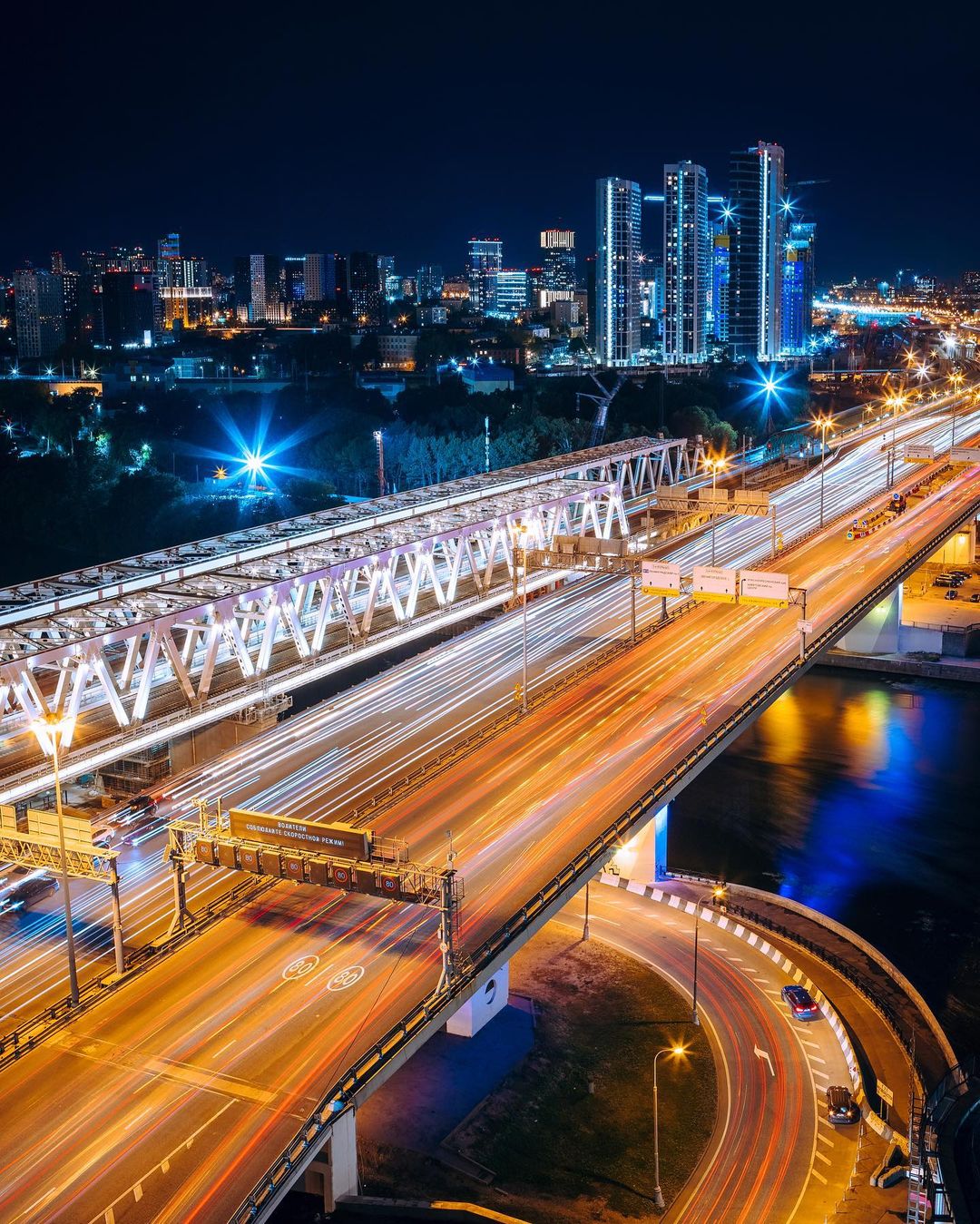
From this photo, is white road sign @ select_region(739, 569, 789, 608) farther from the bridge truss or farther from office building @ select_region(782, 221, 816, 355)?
office building @ select_region(782, 221, 816, 355)

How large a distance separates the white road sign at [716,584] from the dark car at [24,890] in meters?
17.9

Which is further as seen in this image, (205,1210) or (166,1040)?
(166,1040)

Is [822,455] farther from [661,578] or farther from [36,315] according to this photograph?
[36,315]

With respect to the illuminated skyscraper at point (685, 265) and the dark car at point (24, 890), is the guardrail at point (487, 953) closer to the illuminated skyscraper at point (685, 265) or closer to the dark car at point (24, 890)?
the dark car at point (24, 890)

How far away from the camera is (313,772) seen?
25.1 metres

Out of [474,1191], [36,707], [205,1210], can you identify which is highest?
[36,707]

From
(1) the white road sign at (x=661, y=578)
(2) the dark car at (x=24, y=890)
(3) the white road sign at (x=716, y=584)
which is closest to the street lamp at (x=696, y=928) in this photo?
(3) the white road sign at (x=716, y=584)

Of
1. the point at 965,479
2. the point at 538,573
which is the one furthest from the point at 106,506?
the point at 965,479

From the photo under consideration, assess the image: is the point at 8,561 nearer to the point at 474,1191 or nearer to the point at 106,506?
the point at 106,506

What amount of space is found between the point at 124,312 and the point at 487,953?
554 feet

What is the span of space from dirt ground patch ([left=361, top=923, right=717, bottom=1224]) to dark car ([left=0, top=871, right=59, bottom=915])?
6.46 meters

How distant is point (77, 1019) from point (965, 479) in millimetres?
55396

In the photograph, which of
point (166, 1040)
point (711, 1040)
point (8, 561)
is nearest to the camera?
point (166, 1040)

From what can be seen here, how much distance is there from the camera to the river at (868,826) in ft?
91.0
